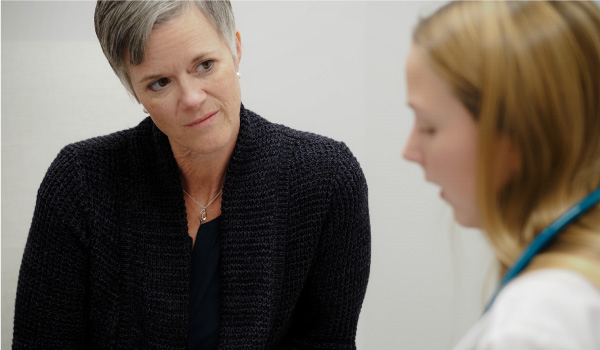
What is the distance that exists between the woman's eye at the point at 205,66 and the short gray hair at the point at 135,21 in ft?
0.19

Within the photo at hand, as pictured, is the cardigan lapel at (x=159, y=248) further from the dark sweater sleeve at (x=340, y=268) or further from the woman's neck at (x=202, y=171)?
the dark sweater sleeve at (x=340, y=268)

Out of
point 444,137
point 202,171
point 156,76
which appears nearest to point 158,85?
point 156,76

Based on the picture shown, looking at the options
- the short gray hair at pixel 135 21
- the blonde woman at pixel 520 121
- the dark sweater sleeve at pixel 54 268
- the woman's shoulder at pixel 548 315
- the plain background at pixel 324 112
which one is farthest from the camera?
the plain background at pixel 324 112

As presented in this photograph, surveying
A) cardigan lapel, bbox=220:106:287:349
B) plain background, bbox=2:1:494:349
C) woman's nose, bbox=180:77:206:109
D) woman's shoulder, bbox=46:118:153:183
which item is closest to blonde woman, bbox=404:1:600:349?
woman's nose, bbox=180:77:206:109

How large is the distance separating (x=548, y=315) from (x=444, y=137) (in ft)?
0.83

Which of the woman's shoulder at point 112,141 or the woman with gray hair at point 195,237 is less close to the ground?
the woman's shoulder at point 112,141

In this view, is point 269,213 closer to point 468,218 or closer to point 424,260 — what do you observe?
point 468,218

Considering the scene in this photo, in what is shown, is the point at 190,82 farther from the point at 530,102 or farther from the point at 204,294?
the point at 530,102

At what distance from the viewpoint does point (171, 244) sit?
1.31 m

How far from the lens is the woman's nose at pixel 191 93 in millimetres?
1152

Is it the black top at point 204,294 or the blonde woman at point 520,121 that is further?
the black top at point 204,294

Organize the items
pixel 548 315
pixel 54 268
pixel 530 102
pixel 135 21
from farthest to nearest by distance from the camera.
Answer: pixel 54 268
pixel 135 21
pixel 530 102
pixel 548 315

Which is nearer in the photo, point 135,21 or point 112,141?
point 135,21

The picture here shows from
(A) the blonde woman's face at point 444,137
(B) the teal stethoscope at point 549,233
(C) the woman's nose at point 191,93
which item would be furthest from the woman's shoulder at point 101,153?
(B) the teal stethoscope at point 549,233
